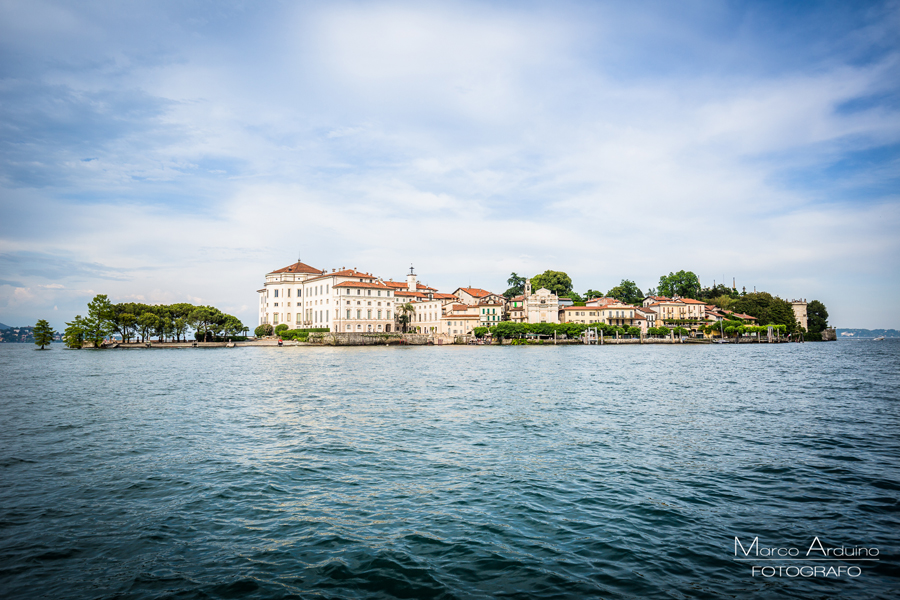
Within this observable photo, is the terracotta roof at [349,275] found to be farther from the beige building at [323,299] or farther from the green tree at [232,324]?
the green tree at [232,324]

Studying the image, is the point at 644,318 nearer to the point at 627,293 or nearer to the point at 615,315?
the point at 615,315

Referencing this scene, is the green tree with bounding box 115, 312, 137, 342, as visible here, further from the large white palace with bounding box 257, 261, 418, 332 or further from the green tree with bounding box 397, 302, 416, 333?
the green tree with bounding box 397, 302, 416, 333

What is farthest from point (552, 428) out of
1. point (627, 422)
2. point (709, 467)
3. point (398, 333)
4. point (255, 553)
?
point (398, 333)

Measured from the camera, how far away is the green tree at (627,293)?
140 meters

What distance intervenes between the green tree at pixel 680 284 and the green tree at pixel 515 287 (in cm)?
4413

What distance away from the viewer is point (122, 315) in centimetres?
8100

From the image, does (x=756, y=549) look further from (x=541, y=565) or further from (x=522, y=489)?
(x=522, y=489)

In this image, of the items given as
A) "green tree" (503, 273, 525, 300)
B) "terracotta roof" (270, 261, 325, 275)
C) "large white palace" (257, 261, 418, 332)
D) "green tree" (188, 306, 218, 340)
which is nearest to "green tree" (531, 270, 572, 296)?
"green tree" (503, 273, 525, 300)

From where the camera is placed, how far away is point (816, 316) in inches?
5625

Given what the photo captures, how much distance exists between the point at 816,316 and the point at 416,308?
12407 cm

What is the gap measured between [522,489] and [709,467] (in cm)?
479

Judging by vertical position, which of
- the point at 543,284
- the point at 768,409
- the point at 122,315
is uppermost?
the point at 543,284

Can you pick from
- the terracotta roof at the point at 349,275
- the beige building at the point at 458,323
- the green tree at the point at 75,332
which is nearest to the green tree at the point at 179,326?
the green tree at the point at 75,332

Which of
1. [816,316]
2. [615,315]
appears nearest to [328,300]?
[615,315]
